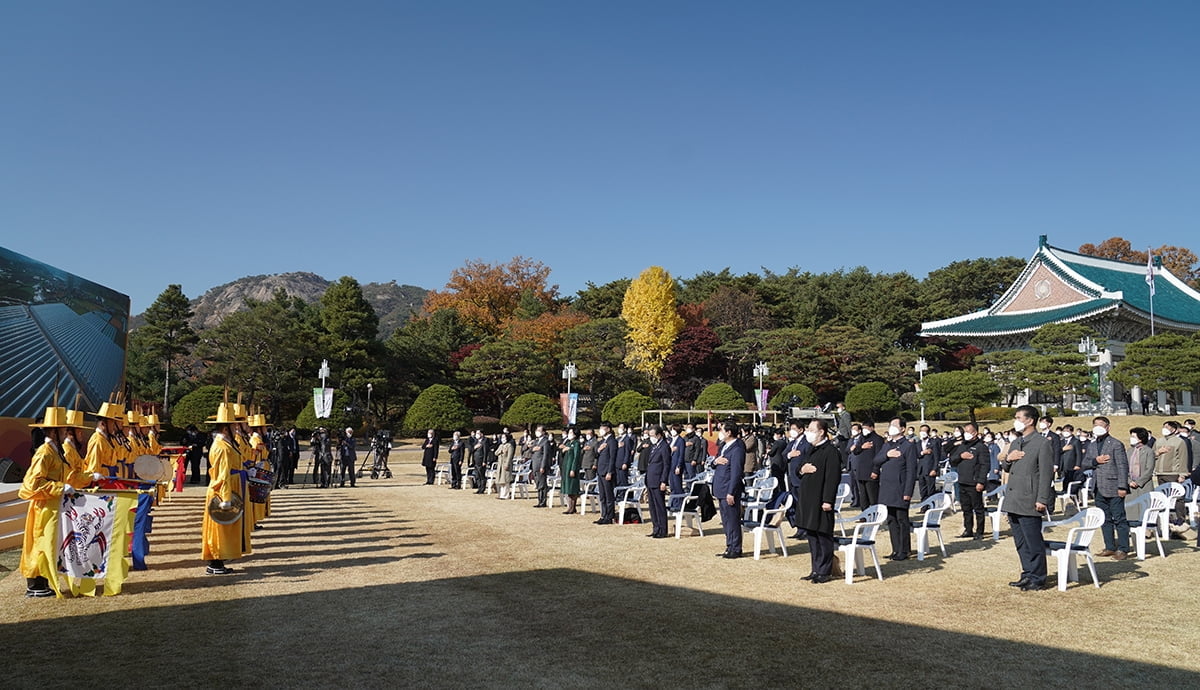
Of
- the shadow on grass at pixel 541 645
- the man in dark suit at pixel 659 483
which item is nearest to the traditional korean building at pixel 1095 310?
the man in dark suit at pixel 659 483

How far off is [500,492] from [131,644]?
13.6 meters

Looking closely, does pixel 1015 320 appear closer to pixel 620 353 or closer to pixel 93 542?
→ pixel 620 353

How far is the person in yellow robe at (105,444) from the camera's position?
9.21 m

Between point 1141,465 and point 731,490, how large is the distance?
19.6ft

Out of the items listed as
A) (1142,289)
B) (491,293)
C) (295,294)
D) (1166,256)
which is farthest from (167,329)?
(295,294)

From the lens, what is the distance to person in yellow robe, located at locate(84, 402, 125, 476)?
363 inches

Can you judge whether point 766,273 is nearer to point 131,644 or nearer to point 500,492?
point 500,492

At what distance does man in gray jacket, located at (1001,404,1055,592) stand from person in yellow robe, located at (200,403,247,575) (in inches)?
336

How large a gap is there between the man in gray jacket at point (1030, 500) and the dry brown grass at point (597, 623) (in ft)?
0.91

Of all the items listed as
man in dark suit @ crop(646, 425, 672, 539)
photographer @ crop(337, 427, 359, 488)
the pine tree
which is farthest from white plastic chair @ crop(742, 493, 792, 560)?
the pine tree

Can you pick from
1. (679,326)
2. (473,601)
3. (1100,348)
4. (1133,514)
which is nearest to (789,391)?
(679,326)

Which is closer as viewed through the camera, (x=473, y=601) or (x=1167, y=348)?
(x=473, y=601)

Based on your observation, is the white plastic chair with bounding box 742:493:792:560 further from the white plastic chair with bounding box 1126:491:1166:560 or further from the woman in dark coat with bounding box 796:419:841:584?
the white plastic chair with bounding box 1126:491:1166:560

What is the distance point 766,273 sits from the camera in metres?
71.0
